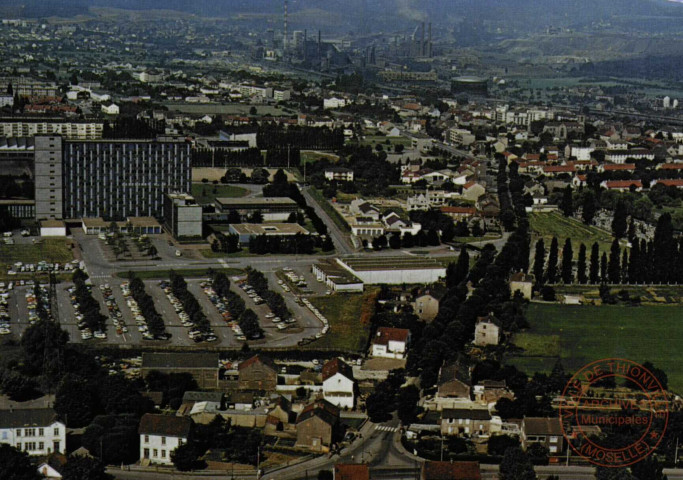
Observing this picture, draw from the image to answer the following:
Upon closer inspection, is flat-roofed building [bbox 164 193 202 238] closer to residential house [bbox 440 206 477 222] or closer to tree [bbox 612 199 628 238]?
residential house [bbox 440 206 477 222]

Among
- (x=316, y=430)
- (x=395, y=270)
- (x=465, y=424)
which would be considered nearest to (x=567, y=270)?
(x=395, y=270)

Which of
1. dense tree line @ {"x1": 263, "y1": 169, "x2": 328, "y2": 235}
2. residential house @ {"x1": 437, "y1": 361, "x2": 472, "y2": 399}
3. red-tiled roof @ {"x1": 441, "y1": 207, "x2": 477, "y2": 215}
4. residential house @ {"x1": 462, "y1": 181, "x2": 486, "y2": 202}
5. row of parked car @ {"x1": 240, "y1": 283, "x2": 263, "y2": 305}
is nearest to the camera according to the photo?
residential house @ {"x1": 437, "y1": 361, "x2": 472, "y2": 399}

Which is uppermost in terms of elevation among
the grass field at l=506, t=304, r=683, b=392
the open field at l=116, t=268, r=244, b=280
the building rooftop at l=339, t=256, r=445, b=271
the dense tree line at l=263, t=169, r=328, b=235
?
the grass field at l=506, t=304, r=683, b=392

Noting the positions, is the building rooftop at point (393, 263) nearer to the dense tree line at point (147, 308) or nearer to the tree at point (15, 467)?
the dense tree line at point (147, 308)

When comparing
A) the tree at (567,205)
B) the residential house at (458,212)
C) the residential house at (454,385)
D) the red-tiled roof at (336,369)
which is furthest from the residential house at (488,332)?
the tree at (567,205)

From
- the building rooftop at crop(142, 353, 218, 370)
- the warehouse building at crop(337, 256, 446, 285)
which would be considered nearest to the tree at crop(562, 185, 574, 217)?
the warehouse building at crop(337, 256, 446, 285)

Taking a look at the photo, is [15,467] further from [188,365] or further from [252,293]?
[252,293]

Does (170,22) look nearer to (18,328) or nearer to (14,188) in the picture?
(14,188)
